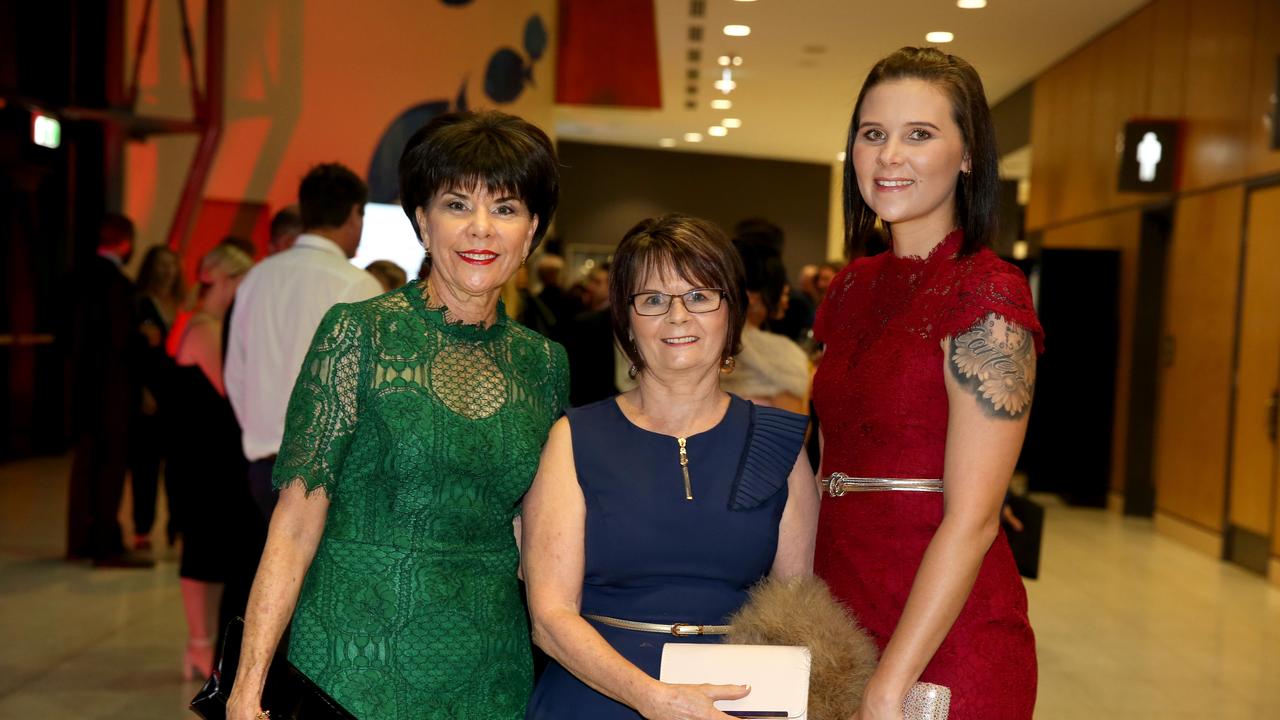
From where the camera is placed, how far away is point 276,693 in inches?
76.8

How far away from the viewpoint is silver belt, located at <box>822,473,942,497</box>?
183 centimetres

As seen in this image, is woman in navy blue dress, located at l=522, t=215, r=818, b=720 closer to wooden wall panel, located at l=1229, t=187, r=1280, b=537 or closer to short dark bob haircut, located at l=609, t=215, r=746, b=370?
short dark bob haircut, located at l=609, t=215, r=746, b=370

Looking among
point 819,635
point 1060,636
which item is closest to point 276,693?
point 819,635

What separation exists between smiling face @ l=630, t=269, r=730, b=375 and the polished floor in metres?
3.37

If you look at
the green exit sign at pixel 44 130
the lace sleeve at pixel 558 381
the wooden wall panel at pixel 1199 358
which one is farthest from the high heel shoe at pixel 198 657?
the wooden wall panel at pixel 1199 358

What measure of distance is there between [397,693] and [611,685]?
0.39 meters

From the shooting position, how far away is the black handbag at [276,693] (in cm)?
193

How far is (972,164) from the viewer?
1.92 meters

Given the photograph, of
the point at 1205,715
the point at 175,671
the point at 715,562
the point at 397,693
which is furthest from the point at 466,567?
the point at 1205,715

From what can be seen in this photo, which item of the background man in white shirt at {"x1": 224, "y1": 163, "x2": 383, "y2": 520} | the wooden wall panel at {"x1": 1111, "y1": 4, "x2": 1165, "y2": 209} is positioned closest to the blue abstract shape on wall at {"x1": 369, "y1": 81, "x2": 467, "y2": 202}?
the background man in white shirt at {"x1": 224, "y1": 163, "x2": 383, "y2": 520}

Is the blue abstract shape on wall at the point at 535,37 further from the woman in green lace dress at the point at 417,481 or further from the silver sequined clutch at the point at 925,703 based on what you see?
the silver sequined clutch at the point at 925,703

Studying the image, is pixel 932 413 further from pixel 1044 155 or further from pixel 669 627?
pixel 1044 155

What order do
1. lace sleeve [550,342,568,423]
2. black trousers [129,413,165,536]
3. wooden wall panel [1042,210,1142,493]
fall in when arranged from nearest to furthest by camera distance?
lace sleeve [550,342,568,423] → black trousers [129,413,165,536] → wooden wall panel [1042,210,1142,493]

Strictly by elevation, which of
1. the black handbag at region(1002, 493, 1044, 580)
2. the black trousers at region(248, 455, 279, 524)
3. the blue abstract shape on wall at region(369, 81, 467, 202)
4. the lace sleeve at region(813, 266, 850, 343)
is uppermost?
the blue abstract shape on wall at region(369, 81, 467, 202)
